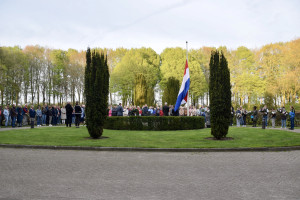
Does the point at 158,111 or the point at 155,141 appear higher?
the point at 158,111

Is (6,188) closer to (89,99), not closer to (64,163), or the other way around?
(64,163)

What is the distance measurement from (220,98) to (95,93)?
6572mm

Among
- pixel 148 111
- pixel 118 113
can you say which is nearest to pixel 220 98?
pixel 118 113

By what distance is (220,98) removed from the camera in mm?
13750

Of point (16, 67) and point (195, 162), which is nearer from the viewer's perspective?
point (195, 162)

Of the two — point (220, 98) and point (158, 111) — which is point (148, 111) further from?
point (220, 98)

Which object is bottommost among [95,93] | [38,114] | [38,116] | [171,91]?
[38,116]

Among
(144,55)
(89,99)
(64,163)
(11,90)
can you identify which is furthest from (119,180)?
(144,55)

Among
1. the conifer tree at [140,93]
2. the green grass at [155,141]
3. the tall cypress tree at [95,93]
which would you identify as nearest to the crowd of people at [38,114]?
the green grass at [155,141]

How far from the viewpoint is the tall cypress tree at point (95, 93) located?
14.3 m

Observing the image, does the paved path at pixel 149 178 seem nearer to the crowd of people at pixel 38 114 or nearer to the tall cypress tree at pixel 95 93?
the tall cypress tree at pixel 95 93

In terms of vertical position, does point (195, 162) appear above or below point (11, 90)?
below

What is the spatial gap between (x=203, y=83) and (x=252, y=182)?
4438cm

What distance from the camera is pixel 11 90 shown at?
40406 millimetres
